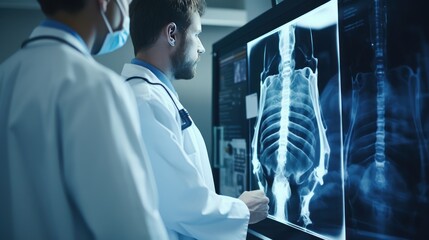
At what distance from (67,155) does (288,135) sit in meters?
0.79

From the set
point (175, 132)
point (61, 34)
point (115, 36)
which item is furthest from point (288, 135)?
point (61, 34)

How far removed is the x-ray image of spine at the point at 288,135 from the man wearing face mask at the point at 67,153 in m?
0.59

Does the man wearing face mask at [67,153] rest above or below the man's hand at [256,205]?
above

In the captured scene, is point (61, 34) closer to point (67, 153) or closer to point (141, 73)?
point (67, 153)

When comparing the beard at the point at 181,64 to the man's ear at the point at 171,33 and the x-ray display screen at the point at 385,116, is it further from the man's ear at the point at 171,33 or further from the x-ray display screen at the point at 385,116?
the x-ray display screen at the point at 385,116

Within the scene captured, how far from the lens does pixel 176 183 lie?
1.01 metres

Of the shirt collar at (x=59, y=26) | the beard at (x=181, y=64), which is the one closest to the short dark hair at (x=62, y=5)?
the shirt collar at (x=59, y=26)

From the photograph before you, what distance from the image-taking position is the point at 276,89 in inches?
52.6

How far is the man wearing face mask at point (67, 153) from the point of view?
62cm

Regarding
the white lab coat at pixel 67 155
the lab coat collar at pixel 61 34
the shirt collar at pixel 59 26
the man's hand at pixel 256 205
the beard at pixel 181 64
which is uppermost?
the beard at pixel 181 64

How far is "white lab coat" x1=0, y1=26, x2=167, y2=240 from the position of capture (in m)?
0.62

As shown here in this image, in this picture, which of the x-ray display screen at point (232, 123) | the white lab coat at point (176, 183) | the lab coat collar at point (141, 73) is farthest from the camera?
the x-ray display screen at point (232, 123)

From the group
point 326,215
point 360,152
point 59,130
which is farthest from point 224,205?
point 59,130

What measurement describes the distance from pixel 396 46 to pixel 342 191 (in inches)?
15.0
